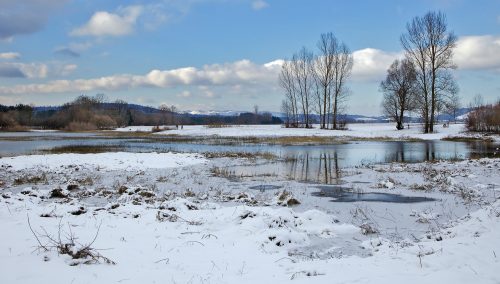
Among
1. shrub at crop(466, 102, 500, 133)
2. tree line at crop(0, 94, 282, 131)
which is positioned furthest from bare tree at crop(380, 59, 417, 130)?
tree line at crop(0, 94, 282, 131)

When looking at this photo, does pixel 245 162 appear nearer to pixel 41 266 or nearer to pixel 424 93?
pixel 41 266

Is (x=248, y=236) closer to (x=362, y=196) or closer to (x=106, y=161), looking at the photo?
(x=362, y=196)

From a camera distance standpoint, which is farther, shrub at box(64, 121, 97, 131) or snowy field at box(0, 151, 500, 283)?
shrub at box(64, 121, 97, 131)

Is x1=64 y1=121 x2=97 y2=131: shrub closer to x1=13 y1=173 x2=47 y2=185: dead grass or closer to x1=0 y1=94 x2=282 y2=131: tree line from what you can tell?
x1=0 y1=94 x2=282 y2=131: tree line

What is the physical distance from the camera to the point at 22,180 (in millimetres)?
15266

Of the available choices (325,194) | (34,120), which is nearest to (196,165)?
(325,194)

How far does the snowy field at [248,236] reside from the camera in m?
5.68

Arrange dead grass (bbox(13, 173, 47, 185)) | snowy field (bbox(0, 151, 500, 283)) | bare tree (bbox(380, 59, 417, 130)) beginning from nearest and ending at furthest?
snowy field (bbox(0, 151, 500, 283)) → dead grass (bbox(13, 173, 47, 185)) → bare tree (bbox(380, 59, 417, 130))

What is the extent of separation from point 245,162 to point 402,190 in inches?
435

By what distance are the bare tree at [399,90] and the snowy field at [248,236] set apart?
168ft

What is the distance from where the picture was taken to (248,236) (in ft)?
25.5

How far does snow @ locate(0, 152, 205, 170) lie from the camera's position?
19766 mm

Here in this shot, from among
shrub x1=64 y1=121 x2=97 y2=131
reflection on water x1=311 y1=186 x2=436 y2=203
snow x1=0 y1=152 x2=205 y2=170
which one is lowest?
reflection on water x1=311 y1=186 x2=436 y2=203

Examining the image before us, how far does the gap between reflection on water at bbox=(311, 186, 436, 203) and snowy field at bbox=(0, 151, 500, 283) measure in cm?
Result: 34
